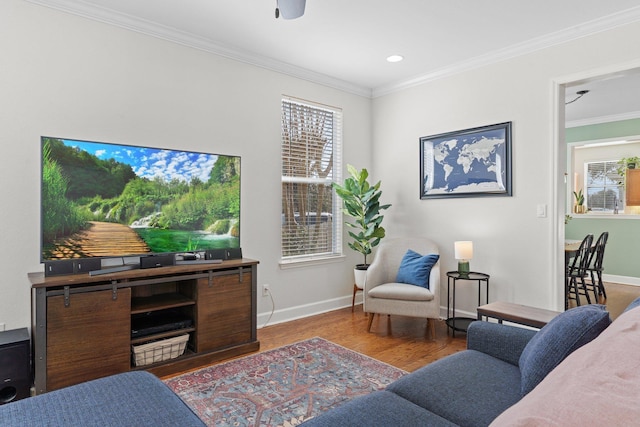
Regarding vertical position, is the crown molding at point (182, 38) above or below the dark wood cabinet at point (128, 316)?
above

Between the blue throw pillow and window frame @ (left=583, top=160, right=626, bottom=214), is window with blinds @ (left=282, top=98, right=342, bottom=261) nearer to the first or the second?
the blue throw pillow

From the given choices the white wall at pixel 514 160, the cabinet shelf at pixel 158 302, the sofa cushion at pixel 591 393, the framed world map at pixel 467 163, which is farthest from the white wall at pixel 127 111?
the sofa cushion at pixel 591 393

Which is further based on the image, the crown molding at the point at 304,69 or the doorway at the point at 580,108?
the doorway at the point at 580,108

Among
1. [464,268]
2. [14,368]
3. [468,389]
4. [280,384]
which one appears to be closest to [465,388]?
[468,389]

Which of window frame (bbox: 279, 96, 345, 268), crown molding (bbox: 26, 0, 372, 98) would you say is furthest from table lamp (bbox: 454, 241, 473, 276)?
crown molding (bbox: 26, 0, 372, 98)

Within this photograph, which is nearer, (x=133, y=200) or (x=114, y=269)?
(x=114, y=269)

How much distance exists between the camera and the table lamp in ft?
11.5

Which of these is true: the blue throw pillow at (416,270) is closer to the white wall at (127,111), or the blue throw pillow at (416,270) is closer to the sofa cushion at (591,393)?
the white wall at (127,111)

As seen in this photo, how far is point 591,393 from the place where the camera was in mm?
718

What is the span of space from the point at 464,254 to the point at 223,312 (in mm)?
2267

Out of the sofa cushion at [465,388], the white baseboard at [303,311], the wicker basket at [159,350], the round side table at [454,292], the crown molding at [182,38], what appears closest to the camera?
the sofa cushion at [465,388]

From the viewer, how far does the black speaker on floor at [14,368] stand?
2.09 m

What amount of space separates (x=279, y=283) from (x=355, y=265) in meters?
1.14

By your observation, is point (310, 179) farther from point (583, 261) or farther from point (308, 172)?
point (583, 261)
